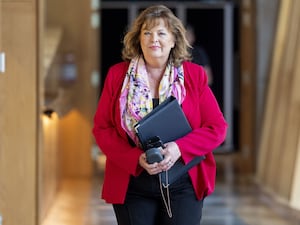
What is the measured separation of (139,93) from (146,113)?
0.08 meters

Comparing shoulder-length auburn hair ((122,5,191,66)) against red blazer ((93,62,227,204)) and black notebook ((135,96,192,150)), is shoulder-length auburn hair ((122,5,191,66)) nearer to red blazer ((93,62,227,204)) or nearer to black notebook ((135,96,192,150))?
red blazer ((93,62,227,204))

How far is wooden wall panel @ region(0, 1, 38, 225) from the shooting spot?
15.5 ft

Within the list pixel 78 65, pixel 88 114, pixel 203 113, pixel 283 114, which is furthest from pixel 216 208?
pixel 203 113

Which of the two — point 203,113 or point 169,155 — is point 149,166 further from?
point 203,113

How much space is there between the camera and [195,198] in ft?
9.72

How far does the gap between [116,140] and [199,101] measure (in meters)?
0.37

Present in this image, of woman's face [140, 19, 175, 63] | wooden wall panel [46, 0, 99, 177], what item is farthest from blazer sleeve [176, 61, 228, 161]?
wooden wall panel [46, 0, 99, 177]

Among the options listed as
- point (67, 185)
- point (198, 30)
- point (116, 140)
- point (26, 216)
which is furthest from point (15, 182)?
point (198, 30)

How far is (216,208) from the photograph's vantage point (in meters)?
6.72

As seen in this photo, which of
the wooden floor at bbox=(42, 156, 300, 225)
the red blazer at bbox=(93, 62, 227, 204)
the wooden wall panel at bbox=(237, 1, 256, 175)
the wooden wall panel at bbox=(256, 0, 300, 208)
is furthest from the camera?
the wooden wall panel at bbox=(237, 1, 256, 175)

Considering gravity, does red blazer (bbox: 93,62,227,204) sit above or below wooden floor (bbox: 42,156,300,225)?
above

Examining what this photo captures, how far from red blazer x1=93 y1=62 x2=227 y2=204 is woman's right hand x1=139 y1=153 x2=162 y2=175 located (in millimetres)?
62

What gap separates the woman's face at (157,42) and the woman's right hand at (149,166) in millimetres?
408

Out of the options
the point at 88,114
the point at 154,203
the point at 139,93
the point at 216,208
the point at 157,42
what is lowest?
the point at 216,208
